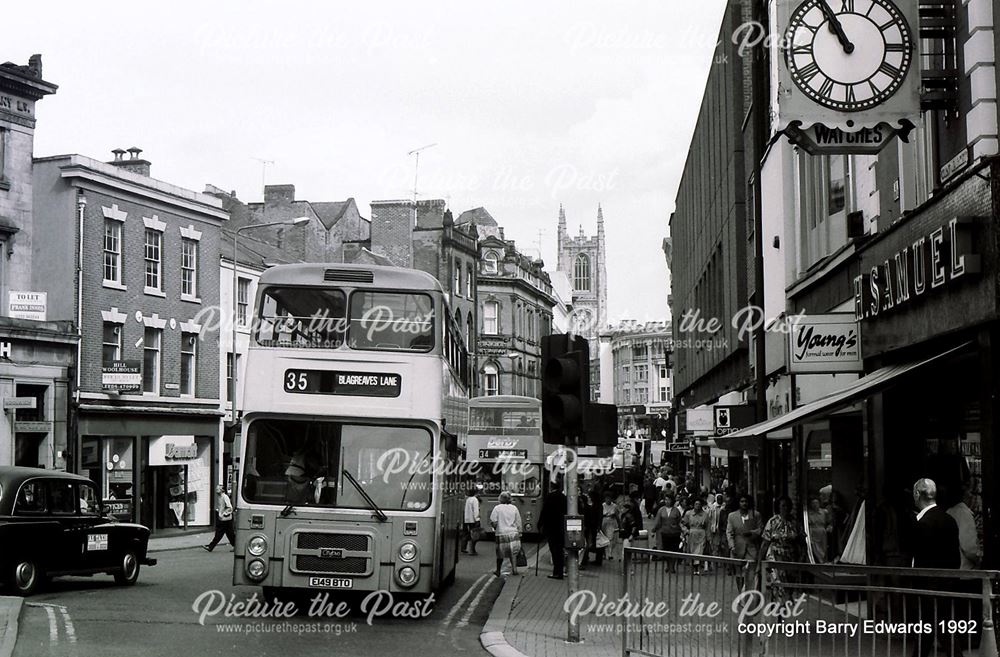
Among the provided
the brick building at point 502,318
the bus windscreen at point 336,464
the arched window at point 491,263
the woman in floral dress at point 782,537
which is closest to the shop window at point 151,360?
the bus windscreen at point 336,464

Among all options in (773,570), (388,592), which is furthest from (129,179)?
(773,570)

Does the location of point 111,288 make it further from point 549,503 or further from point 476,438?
point 549,503

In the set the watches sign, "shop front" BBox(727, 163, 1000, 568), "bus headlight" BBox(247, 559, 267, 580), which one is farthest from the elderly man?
the watches sign

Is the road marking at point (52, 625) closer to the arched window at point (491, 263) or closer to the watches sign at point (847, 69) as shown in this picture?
the watches sign at point (847, 69)

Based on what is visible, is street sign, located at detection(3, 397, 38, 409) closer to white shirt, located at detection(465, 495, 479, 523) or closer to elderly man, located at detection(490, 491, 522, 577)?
white shirt, located at detection(465, 495, 479, 523)

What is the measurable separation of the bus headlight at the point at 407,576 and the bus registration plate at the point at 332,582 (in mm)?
599

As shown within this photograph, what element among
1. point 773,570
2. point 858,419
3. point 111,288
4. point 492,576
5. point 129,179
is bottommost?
point 492,576

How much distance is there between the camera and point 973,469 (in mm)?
12883

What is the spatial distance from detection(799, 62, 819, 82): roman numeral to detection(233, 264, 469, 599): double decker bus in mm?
5481

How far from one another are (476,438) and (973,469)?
23674mm

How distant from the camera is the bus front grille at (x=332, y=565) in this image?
15.2 metres

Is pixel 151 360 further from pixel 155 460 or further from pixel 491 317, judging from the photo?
pixel 491 317

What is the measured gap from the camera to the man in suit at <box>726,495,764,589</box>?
18.9 metres

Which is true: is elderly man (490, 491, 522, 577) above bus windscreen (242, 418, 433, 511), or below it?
below
